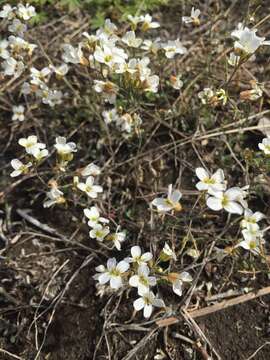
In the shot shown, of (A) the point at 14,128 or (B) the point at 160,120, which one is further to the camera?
(A) the point at 14,128

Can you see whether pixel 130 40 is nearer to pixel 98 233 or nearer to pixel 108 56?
pixel 108 56

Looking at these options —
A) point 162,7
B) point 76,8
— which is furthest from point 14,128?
point 162,7

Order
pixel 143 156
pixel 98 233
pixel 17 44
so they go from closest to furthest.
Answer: pixel 98 233
pixel 17 44
pixel 143 156

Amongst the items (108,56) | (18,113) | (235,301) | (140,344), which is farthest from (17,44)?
(235,301)

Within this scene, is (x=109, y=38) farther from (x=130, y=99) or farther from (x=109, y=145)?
(x=109, y=145)

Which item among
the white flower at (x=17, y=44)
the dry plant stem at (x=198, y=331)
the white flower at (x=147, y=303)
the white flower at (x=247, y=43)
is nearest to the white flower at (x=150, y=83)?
the white flower at (x=247, y=43)
